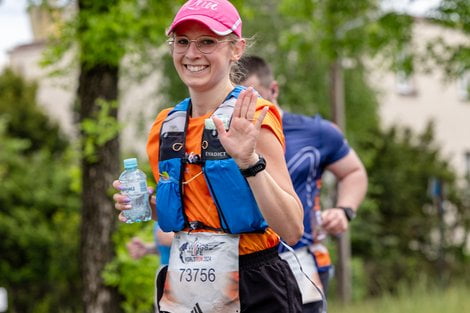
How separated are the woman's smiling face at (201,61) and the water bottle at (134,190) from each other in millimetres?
402

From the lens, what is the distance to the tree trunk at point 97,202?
9172mm

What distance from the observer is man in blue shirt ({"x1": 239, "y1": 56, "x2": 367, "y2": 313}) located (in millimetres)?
5227

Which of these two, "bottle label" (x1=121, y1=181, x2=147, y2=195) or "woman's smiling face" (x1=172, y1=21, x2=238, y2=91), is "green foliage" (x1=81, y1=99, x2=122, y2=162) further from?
"woman's smiling face" (x1=172, y1=21, x2=238, y2=91)

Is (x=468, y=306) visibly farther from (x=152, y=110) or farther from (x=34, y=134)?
(x=34, y=134)

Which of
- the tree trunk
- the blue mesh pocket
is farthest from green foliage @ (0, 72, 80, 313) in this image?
the blue mesh pocket

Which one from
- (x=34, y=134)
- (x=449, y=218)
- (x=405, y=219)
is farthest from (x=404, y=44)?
(x=34, y=134)

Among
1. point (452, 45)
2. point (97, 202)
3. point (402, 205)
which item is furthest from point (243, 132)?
point (402, 205)

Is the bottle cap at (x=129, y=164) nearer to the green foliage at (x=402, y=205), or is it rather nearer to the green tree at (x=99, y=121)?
the green tree at (x=99, y=121)

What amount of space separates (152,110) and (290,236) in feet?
63.9

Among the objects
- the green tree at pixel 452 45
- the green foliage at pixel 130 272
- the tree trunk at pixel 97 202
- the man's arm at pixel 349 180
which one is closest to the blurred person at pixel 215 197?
the man's arm at pixel 349 180

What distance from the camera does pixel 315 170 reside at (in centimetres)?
538

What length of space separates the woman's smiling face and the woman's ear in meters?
0.03

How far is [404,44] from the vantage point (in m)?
13.4

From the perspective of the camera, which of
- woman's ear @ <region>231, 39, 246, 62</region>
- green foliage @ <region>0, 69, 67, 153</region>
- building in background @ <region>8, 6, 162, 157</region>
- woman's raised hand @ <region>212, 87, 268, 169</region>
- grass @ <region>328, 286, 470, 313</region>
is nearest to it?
woman's raised hand @ <region>212, 87, 268, 169</region>
